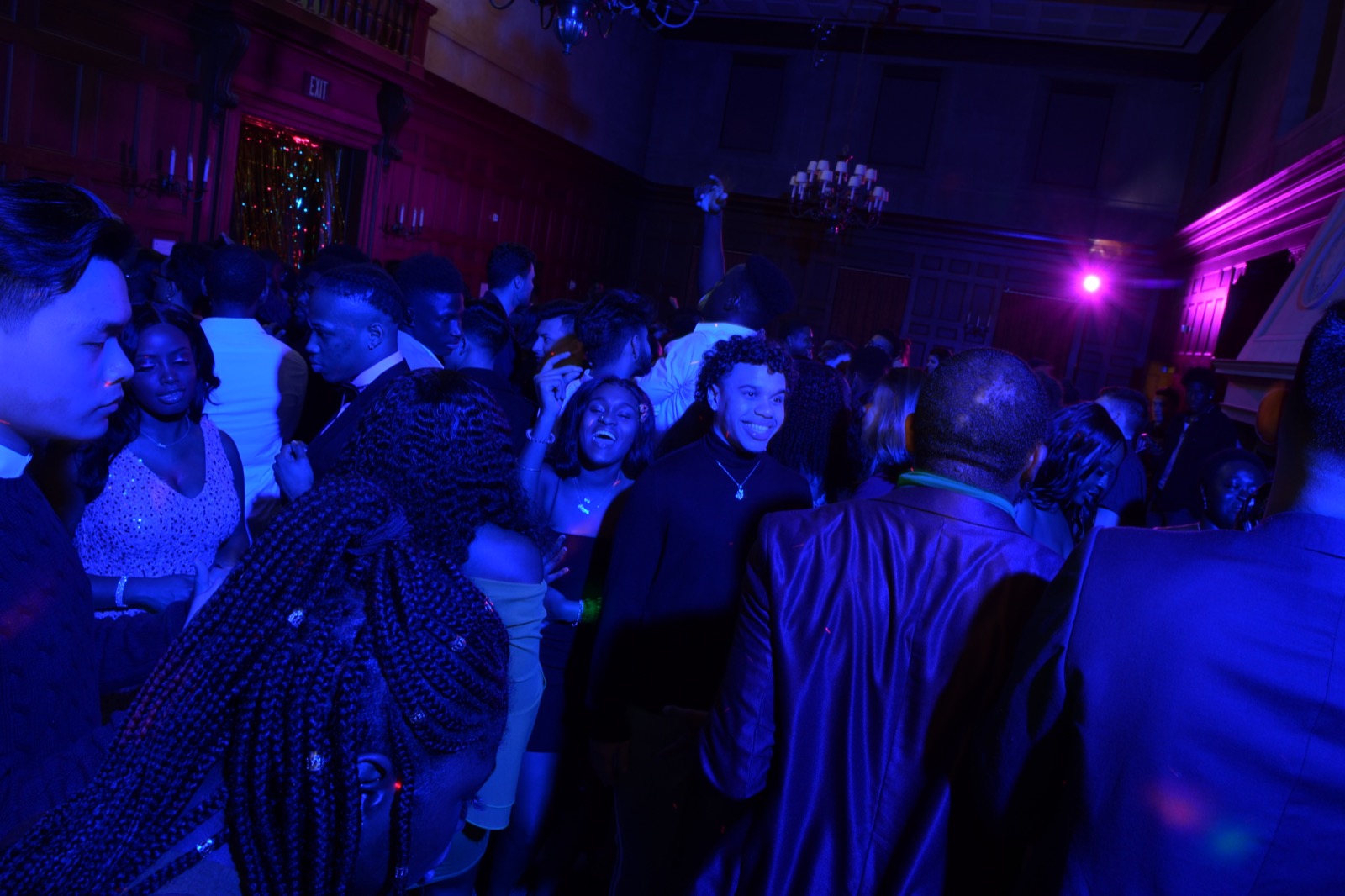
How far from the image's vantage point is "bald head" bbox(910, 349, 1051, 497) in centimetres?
148

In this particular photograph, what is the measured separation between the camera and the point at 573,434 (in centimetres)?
272

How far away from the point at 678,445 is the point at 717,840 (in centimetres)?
191

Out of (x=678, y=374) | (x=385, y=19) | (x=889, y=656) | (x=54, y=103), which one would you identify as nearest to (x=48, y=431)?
(x=889, y=656)

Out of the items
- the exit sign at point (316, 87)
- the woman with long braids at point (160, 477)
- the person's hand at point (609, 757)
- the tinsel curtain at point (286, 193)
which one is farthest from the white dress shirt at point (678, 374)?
the exit sign at point (316, 87)

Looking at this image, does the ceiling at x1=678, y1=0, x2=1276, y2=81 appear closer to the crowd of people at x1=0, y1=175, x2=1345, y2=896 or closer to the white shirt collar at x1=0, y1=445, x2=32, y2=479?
the crowd of people at x1=0, y1=175, x2=1345, y2=896

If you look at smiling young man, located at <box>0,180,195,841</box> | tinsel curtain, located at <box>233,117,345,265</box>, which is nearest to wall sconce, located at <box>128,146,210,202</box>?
tinsel curtain, located at <box>233,117,345,265</box>

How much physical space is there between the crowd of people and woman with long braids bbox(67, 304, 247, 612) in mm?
11

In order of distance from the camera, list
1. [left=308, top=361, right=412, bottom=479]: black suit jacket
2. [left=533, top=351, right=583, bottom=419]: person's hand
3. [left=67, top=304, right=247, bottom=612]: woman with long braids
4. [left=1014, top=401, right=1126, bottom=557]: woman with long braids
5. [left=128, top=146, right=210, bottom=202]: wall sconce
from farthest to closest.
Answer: [left=128, top=146, right=210, bottom=202]: wall sconce
[left=533, top=351, right=583, bottom=419]: person's hand
[left=1014, top=401, right=1126, bottom=557]: woman with long braids
[left=308, top=361, right=412, bottom=479]: black suit jacket
[left=67, top=304, right=247, bottom=612]: woman with long braids

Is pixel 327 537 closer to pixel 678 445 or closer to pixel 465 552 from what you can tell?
pixel 465 552

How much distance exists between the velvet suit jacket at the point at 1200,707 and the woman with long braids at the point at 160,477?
1914mm

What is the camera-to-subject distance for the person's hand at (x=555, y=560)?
7.57ft

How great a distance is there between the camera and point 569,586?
2533 mm

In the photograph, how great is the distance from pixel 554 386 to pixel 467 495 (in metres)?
1.96

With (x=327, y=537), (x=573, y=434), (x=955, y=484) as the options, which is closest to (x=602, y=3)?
(x=573, y=434)
